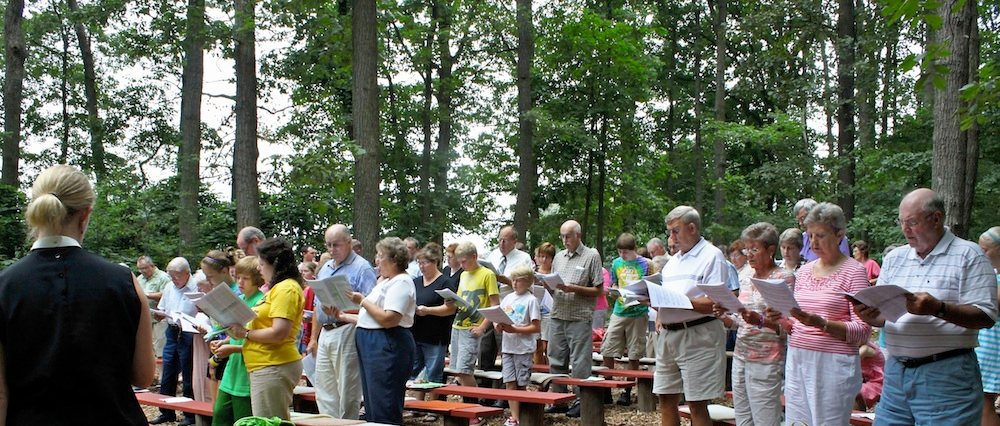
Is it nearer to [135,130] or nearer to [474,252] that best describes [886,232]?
[474,252]

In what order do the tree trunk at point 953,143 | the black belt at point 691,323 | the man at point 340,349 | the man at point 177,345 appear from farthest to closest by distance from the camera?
the man at point 177,345 < the tree trunk at point 953,143 < the man at point 340,349 < the black belt at point 691,323

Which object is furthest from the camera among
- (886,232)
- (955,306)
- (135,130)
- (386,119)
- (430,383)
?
(135,130)

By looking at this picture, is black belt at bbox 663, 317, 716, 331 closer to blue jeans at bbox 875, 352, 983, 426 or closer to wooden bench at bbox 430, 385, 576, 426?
wooden bench at bbox 430, 385, 576, 426

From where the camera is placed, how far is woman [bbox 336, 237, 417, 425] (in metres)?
6.37

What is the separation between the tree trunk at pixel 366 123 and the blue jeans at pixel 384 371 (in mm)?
4187

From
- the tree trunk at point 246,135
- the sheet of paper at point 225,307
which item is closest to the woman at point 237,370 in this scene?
the sheet of paper at point 225,307

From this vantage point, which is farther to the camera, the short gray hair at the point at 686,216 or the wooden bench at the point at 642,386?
the wooden bench at the point at 642,386

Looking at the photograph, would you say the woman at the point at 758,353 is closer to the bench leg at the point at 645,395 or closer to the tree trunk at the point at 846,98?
the bench leg at the point at 645,395

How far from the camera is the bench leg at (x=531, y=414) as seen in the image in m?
7.64

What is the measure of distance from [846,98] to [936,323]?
14.6m

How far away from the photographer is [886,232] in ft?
50.3

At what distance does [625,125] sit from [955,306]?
16.2m

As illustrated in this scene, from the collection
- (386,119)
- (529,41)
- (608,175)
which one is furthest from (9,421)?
(386,119)

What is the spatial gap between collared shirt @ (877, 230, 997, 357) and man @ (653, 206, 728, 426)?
1562 millimetres
